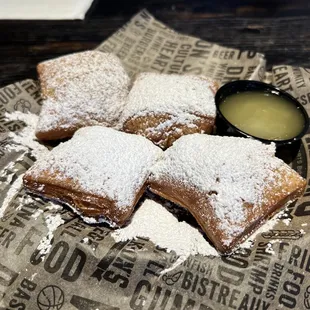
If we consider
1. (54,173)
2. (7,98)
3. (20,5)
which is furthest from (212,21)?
(54,173)

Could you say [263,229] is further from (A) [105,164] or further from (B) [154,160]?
(A) [105,164]

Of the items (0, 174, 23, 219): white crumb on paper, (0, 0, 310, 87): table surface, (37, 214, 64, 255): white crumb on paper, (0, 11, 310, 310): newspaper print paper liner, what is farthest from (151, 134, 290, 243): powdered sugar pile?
(0, 0, 310, 87): table surface

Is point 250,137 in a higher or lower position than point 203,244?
higher

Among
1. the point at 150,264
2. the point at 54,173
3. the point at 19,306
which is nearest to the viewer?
the point at 19,306

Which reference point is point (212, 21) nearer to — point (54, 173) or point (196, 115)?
point (196, 115)

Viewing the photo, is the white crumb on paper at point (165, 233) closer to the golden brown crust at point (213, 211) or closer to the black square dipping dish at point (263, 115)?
the golden brown crust at point (213, 211)

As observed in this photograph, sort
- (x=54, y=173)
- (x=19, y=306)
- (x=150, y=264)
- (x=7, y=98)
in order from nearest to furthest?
(x=19, y=306), (x=150, y=264), (x=54, y=173), (x=7, y=98)

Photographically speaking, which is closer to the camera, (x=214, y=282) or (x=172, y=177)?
(x=214, y=282)

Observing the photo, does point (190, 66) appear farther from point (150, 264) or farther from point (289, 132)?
point (150, 264)
